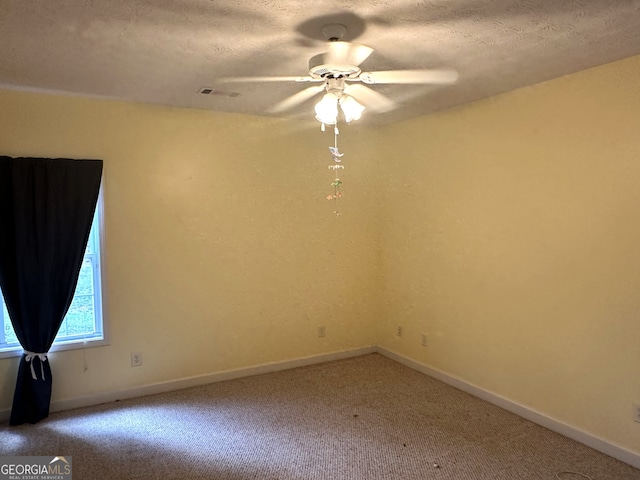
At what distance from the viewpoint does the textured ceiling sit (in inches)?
76.4

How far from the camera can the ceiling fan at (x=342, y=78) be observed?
226 centimetres

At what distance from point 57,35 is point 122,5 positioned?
1.74ft

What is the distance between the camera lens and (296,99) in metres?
3.49

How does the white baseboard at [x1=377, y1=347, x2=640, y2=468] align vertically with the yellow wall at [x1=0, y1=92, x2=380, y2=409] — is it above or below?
below

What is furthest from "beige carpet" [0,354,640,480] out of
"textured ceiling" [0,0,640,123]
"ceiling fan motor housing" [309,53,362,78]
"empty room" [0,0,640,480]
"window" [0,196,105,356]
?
"textured ceiling" [0,0,640,123]

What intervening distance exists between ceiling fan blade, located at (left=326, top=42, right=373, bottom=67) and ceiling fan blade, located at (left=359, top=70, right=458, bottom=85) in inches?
15.9

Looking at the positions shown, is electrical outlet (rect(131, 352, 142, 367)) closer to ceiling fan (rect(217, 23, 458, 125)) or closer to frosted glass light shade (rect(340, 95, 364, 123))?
ceiling fan (rect(217, 23, 458, 125))

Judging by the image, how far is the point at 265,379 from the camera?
4.09 metres

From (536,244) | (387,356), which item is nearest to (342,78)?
(536,244)

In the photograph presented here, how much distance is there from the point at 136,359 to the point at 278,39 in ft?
8.93

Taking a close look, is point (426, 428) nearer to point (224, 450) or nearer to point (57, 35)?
point (224, 450)

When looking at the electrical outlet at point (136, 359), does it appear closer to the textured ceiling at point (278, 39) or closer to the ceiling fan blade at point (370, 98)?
the textured ceiling at point (278, 39)

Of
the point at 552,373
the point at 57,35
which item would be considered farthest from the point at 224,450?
the point at 57,35

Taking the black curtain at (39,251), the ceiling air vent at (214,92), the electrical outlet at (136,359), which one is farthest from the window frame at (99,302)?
the ceiling air vent at (214,92)
